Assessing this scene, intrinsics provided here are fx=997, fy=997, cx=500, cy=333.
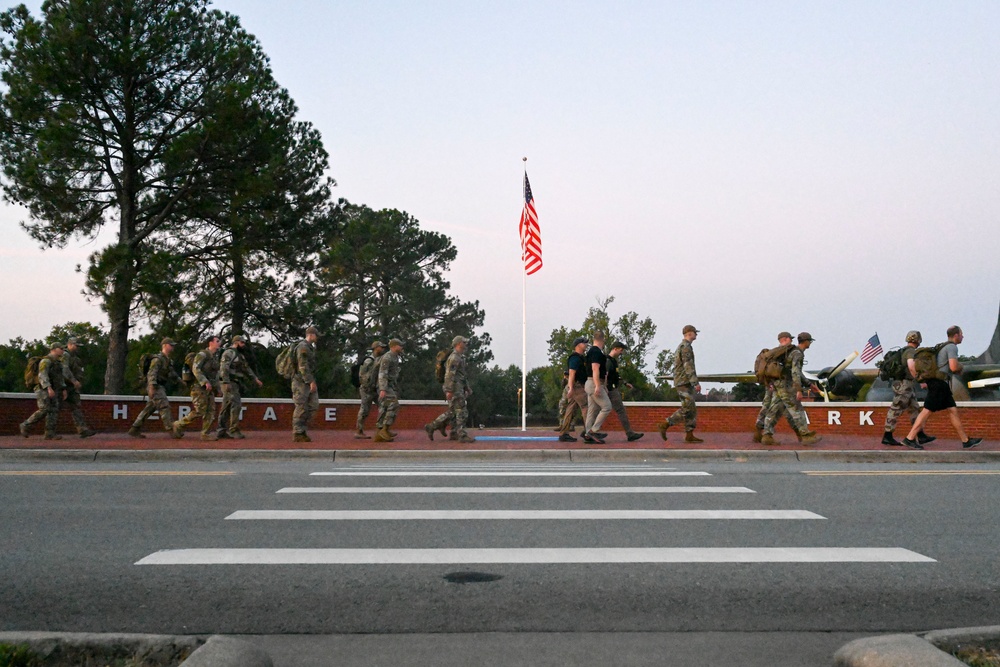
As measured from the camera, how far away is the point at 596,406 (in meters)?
17.8

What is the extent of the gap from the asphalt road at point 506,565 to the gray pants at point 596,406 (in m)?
6.26

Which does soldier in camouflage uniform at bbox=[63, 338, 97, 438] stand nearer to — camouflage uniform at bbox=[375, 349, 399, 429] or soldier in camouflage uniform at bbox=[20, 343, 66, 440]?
soldier in camouflage uniform at bbox=[20, 343, 66, 440]

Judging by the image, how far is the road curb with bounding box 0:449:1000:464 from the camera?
15.2 metres

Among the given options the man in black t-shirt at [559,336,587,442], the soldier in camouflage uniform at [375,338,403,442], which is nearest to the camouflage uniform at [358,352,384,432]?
the soldier in camouflage uniform at [375,338,403,442]

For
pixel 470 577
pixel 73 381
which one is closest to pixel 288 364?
pixel 73 381

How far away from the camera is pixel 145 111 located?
94.3 feet

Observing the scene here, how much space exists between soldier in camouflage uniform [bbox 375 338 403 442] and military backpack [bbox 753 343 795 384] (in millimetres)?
6250

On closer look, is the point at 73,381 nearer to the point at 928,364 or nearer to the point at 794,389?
the point at 794,389

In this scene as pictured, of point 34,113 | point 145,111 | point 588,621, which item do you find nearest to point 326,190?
point 145,111

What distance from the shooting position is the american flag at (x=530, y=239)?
21.6 metres

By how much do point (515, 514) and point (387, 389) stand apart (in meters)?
9.66

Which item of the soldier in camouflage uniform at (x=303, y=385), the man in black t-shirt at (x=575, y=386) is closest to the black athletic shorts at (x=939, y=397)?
the man in black t-shirt at (x=575, y=386)

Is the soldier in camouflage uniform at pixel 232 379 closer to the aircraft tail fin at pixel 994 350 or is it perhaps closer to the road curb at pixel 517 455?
the road curb at pixel 517 455

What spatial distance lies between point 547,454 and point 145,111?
19.0m
